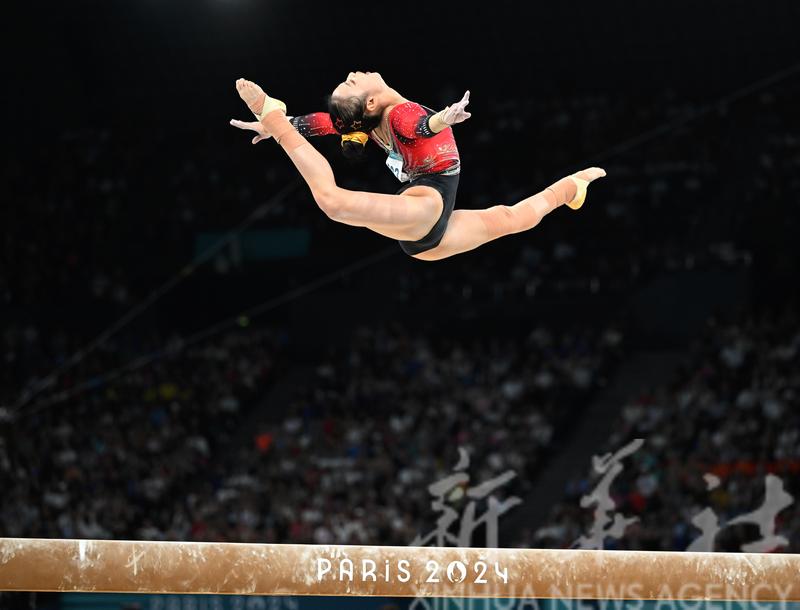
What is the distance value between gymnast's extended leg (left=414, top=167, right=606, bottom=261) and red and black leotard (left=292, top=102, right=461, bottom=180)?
313 millimetres

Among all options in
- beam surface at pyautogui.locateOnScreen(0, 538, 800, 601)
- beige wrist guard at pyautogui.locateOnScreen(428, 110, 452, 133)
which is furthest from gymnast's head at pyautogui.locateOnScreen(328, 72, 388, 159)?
beam surface at pyautogui.locateOnScreen(0, 538, 800, 601)

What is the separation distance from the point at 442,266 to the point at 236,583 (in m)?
11.9

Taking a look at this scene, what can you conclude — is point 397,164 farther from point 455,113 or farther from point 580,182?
point 580,182

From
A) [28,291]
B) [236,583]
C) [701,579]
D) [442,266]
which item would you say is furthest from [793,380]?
[28,291]

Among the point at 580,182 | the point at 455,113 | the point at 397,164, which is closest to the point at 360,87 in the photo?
the point at 397,164

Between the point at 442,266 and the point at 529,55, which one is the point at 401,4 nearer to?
the point at 529,55

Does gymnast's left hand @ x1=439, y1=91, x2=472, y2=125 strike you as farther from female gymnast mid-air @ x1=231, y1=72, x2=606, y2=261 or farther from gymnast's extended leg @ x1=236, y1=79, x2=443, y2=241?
gymnast's extended leg @ x1=236, y1=79, x2=443, y2=241

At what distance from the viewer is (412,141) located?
21.2 feet

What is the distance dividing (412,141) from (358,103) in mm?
331

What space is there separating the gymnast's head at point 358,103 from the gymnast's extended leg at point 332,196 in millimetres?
337

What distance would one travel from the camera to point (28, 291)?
1988 cm

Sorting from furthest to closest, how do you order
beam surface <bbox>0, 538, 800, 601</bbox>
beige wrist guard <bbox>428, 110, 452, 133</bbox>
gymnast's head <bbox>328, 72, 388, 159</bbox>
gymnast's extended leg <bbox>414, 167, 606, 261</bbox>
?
beam surface <bbox>0, 538, 800, 601</bbox>
gymnast's extended leg <bbox>414, 167, 606, 261</bbox>
gymnast's head <bbox>328, 72, 388, 159</bbox>
beige wrist guard <bbox>428, 110, 452, 133</bbox>

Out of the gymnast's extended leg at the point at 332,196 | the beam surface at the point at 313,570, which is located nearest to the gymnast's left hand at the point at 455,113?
the gymnast's extended leg at the point at 332,196

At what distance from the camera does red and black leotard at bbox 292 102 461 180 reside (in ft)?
20.5
